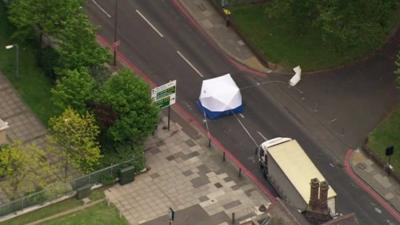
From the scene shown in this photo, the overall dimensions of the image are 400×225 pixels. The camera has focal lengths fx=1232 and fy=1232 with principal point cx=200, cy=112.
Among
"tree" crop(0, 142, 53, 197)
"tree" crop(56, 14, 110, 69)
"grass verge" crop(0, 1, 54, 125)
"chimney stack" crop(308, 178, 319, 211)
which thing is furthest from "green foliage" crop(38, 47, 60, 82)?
"chimney stack" crop(308, 178, 319, 211)

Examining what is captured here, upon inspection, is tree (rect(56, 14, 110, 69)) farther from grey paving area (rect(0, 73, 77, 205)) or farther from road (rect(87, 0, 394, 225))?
road (rect(87, 0, 394, 225))

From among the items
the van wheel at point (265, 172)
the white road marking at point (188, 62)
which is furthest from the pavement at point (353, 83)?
the van wheel at point (265, 172)

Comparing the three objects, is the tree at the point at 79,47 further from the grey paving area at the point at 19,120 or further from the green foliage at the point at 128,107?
the grey paving area at the point at 19,120

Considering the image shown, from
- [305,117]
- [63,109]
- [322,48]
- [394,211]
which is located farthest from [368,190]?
[63,109]

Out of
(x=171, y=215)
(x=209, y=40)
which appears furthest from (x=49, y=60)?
(x=171, y=215)

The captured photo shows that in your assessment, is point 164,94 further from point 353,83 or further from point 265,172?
point 353,83

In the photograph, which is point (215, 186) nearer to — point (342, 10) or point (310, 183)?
point (310, 183)

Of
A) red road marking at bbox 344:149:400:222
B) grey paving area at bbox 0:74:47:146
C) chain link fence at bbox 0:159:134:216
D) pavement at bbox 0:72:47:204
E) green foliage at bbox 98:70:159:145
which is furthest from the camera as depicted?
grey paving area at bbox 0:74:47:146
